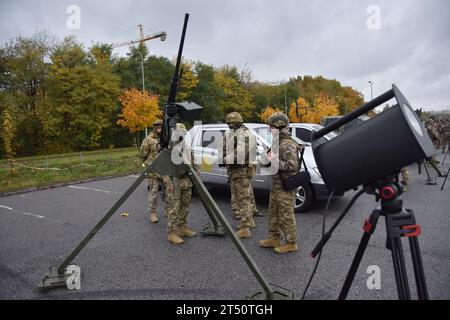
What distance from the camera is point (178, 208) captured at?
15.3 ft

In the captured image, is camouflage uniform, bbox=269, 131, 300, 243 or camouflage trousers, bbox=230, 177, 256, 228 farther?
camouflage trousers, bbox=230, 177, 256, 228

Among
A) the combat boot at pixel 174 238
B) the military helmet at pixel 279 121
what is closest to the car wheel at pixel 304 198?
the military helmet at pixel 279 121

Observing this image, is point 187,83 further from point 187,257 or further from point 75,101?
point 187,257

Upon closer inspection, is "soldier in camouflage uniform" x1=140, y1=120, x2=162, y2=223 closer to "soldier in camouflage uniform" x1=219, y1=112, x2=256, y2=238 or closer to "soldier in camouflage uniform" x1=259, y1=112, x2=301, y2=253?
"soldier in camouflage uniform" x1=219, y1=112, x2=256, y2=238

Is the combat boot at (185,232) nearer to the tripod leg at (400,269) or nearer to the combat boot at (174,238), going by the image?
the combat boot at (174,238)

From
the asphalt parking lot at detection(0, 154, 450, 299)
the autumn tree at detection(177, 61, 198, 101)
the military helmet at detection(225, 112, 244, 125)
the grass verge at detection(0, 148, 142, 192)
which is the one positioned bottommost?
the asphalt parking lot at detection(0, 154, 450, 299)

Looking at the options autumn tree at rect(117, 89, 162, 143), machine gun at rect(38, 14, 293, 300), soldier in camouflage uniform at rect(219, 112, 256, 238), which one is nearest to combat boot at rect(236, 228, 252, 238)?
soldier in camouflage uniform at rect(219, 112, 256, 238)

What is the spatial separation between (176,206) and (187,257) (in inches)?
31.9

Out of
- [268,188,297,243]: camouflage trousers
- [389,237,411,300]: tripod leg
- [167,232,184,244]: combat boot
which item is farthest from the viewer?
[167,232,184,244]: combat boot

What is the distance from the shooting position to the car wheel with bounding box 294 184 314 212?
587 cm

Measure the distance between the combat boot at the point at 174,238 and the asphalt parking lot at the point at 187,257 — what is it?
0.10 metres

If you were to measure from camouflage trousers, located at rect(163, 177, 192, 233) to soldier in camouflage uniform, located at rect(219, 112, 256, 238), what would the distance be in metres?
0.75

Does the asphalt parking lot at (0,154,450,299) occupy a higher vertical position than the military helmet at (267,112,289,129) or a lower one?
lower
